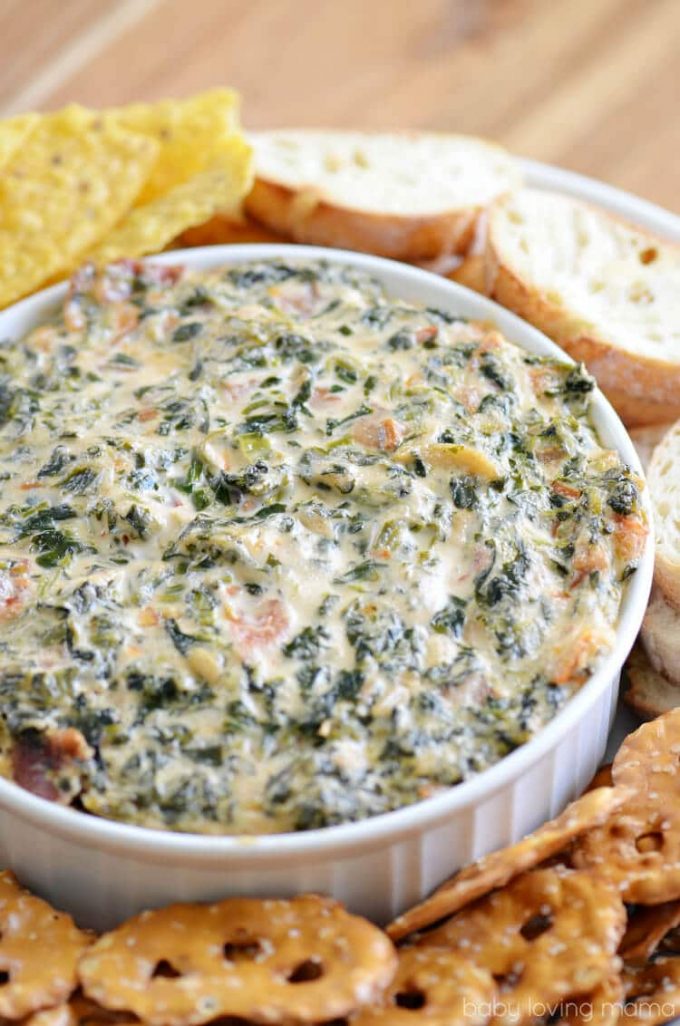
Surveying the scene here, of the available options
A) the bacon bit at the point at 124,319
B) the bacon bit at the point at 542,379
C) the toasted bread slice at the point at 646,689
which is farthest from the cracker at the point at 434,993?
the bacon bit at the point at 124,319

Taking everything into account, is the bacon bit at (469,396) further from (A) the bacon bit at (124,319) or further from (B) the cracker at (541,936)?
(B) the cracker at (541,936)

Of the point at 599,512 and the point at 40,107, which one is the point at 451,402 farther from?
the point at 40,107

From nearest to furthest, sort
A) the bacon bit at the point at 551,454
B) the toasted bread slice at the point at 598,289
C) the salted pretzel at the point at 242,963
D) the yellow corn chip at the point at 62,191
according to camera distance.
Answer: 1. the salted pretzel at the point at 242,963
2. the bacon bit at the point at 551,454
3. the toasted bread slice at the point at 598,289
4. the yellow corn chip at the point at 62,191

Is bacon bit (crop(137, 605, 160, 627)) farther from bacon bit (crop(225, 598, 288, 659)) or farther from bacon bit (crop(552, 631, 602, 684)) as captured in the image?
bacon bit (crop(552, 631, 602, 684))

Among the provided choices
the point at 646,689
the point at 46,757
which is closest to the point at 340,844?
the point at 46,757

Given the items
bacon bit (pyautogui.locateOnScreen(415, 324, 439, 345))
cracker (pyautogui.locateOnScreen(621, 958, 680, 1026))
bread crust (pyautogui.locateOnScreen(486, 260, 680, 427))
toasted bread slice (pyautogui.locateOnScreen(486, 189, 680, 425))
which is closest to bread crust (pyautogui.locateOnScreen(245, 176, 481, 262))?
toasted bread slice (pyautogui.locateOnScreen(486, 189, 680, 425))

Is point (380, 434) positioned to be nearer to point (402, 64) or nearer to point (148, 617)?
point (148, 617)
